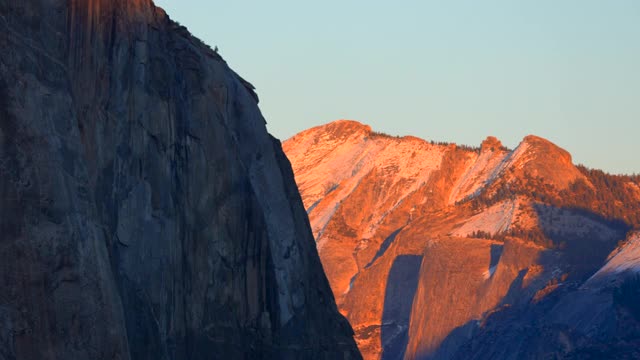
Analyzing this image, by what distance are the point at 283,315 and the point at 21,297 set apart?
18.2m

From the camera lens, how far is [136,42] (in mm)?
51750

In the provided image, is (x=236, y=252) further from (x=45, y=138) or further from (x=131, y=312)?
(x=45, y=138)

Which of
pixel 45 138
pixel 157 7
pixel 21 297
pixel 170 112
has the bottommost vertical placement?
pixel 21 297

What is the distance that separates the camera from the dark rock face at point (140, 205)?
41.0 metres

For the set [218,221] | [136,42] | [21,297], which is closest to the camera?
[21,297]

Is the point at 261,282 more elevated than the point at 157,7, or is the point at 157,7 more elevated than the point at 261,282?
the point at 157,7

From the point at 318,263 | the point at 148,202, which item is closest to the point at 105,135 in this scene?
the point at 148,202

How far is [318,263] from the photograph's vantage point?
62531mm

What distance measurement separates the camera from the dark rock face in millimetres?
40969

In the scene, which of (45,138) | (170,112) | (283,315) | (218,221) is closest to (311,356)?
(283,315)

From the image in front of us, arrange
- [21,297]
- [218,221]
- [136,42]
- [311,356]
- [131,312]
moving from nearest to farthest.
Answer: [21,297] < [131,312] < [136,42] < [218,221] < [311,356]

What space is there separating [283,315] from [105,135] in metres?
11.1

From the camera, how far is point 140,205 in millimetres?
50094

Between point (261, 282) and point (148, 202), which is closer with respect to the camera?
point (148, 202)
